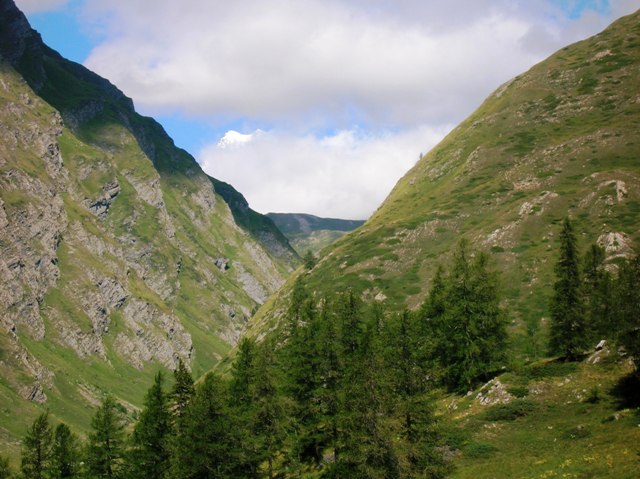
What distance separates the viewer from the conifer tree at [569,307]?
49031 mm

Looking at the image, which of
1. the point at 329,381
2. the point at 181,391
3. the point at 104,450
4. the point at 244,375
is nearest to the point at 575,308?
the point at 329,381

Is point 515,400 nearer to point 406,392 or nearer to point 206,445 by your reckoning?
point 406,392

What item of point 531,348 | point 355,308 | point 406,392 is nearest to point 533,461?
point 406,392

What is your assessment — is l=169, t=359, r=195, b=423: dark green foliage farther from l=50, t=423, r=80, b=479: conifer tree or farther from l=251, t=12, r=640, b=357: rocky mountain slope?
l=251, t=12, r=640, b=357: rocky mountain slope

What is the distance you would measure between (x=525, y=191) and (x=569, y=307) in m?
83.8

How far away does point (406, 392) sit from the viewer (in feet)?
114

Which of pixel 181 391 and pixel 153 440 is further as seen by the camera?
pixel 181 391

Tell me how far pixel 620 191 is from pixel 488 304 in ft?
223

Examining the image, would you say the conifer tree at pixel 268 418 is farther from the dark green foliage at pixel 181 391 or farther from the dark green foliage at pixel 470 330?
the dark green foliage at pixel 470 330

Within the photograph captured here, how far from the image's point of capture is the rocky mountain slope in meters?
98.5

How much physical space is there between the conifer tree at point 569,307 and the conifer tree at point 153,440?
118 ft

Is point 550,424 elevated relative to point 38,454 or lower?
lower

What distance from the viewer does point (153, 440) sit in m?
46.8

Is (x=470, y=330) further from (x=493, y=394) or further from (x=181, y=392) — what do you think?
(x=181, y=392)
